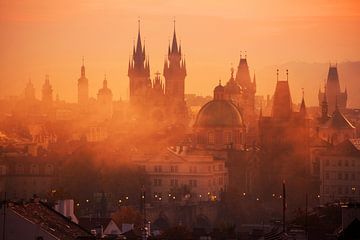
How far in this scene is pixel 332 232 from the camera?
51.6 meters

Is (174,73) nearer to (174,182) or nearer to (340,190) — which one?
(174,182)

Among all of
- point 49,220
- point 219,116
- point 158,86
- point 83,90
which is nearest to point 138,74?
point 158,86

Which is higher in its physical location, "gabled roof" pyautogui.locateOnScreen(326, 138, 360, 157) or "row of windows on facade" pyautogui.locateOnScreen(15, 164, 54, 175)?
"gabled roof" pyautogui.locateOnScreen(326, 138, 360, 157)

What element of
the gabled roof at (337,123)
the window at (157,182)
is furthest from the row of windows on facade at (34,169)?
the gabled roof at (337,123)

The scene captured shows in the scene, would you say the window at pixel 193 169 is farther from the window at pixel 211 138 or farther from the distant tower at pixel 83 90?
the distant tower at pixel 83 90

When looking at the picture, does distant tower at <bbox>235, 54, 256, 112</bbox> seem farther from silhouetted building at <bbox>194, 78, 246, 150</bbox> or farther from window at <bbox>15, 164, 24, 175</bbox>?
window at <bbox>15, 164, 24, 175</bbox>

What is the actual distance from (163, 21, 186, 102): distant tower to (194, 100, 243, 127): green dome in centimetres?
2354

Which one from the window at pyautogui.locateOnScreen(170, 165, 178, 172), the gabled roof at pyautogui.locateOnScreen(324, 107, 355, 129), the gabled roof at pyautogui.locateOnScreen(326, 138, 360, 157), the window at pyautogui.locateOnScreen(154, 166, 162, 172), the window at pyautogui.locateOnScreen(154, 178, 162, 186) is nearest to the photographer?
the window at pyautogui.locateOnScreen(154, 178, 162, 186)

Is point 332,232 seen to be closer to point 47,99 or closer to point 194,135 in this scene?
point 194,135

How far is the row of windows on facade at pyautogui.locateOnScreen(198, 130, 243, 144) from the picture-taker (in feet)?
473

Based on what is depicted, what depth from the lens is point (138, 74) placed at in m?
174

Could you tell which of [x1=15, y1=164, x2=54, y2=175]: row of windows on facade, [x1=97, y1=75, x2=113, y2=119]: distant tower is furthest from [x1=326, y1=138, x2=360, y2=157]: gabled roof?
[x1=97, y1=75, x2=113, y2=119]: distant tower

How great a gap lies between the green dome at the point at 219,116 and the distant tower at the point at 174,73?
23.5 metres

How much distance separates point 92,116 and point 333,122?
3035 cm
